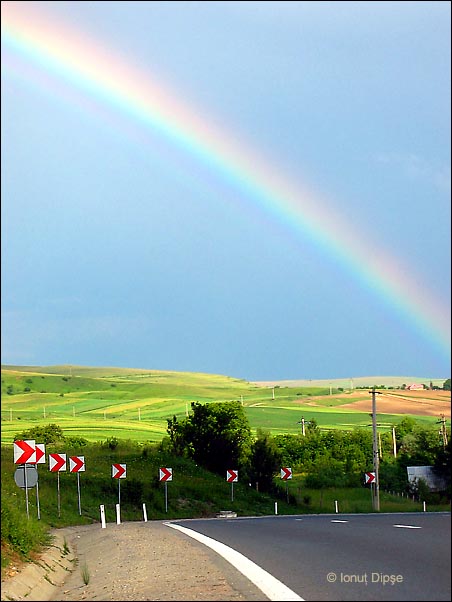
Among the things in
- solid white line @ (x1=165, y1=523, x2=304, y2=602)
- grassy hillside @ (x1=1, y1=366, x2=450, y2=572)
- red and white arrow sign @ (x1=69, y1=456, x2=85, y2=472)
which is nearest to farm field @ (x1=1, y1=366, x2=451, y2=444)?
grassy hillside @ (x1=1, y1=366, x2=450, y2=572)

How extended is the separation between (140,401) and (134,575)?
7743cm

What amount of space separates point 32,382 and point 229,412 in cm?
2318

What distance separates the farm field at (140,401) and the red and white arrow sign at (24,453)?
51.4 ft

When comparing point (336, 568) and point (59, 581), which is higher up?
point (336, 568)

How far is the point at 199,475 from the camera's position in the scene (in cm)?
7944

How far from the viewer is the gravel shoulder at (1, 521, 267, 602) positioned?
12477 millimetres

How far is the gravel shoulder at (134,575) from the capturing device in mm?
12477

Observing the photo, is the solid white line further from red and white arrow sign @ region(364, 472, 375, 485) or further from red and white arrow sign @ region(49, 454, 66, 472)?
red and white arrow sign @ region(49, 454, 66, 472)

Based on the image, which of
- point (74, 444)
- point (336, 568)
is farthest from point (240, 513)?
point (336, 568)

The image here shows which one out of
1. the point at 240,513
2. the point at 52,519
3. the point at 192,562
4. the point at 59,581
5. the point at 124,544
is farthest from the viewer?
the point at 240,513

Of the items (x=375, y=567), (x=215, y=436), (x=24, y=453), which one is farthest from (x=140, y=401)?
(x=375, y=567)

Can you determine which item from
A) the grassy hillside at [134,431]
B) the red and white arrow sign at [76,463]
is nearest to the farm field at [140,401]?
the grassy hillside at [134,431]

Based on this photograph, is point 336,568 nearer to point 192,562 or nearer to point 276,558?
point 276,558

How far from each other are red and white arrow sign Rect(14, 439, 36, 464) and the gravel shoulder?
6660mm
